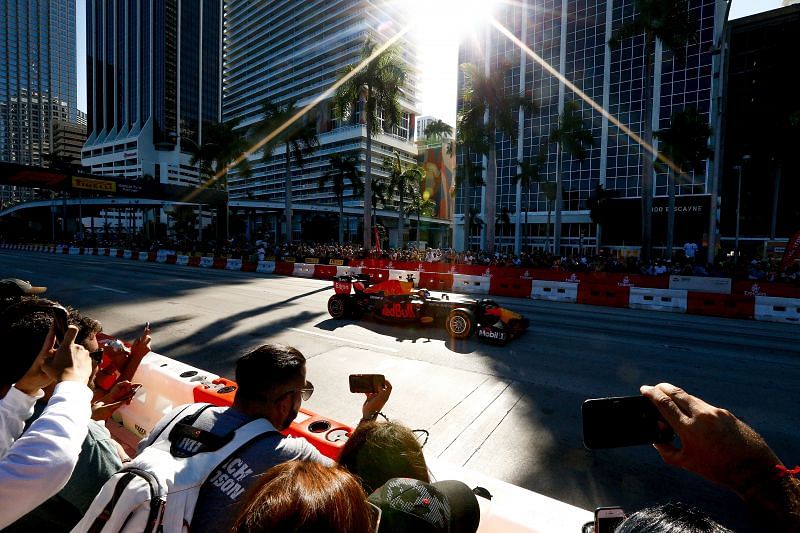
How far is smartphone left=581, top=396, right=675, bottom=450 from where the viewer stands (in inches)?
55.7

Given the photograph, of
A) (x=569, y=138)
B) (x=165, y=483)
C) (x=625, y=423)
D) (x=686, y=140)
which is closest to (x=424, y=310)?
(x=625, y=423)

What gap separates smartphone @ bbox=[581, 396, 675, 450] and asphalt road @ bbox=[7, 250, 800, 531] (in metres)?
0.31

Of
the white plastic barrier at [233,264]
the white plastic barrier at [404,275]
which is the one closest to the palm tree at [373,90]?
the white plastic barrier at [404,275]

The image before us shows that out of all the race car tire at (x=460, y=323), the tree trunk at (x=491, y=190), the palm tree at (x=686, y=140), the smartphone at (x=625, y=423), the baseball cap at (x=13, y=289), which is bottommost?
the race car tire at (x=460, y=323)

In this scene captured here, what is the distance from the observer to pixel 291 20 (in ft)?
352

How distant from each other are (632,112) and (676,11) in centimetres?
3136

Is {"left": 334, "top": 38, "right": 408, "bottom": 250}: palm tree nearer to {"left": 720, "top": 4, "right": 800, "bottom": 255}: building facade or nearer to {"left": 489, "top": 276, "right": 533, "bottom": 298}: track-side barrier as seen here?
{"left": 489, "top": 276, "right": 533, "bottom": 298}: track-side barrier

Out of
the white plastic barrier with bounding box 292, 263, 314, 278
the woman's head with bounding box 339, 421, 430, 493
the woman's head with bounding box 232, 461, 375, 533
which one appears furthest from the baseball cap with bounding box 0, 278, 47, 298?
the white plastic barrier with bounding box 292, 263, 314, 278

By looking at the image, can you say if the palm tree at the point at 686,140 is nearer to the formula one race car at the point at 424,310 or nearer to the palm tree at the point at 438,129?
the palm tree at the point at 438,129

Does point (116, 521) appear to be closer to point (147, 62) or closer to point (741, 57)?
point (741, 57)

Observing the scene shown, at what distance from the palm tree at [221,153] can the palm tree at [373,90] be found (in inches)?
595

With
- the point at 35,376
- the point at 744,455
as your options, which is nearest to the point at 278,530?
the point at 744,455

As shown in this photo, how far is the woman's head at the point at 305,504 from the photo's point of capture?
85cm

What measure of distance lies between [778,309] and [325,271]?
18.1m
